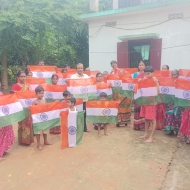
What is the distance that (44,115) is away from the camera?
4617 mm

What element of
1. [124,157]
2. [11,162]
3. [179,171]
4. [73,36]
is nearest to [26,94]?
[11,162]

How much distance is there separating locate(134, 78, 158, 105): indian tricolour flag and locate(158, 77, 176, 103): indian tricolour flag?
0.60 meters

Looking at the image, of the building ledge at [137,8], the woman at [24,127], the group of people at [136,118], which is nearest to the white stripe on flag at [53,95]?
the group of people at [136,118]

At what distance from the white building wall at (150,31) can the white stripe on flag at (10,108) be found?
7175 millimetres

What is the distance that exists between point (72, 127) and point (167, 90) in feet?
8.40

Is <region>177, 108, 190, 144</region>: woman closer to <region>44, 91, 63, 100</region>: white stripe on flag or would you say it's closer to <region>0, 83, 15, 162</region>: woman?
<region>44, 91, 63, 100</region>: white stripe on flag

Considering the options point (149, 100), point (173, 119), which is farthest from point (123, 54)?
point (149, 100)

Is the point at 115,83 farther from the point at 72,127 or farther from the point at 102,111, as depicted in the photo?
the point at 72,127

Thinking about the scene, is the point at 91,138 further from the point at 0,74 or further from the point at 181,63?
the point at 0,74

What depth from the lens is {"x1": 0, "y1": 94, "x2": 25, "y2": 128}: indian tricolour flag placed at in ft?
13.9

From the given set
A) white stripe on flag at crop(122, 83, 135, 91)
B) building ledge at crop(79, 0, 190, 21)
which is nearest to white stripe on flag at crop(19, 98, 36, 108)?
white stripe on flag at crop(122, 83, 135, 91)

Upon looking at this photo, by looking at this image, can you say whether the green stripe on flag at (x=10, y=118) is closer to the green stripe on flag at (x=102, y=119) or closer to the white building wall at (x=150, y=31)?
the green stripe on flag at (x=102, y=119)

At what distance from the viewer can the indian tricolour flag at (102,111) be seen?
17.7 feet

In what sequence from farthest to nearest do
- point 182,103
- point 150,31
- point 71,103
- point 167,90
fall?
point 150,31 < point 167,90 < point 182,103 < point 71,103
